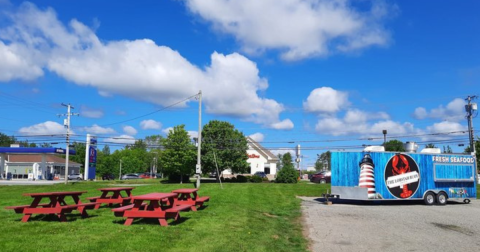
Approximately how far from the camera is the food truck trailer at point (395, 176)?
19.8 metres

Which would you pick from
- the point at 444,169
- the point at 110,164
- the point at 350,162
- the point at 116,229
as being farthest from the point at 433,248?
the point at 110,164

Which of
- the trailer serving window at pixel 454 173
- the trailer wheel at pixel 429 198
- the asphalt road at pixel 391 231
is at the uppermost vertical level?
the trailer serving window at pixel 454 173

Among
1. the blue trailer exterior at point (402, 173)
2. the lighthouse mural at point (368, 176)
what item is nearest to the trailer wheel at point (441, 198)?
the blue trailer exterior at point (402, 173)

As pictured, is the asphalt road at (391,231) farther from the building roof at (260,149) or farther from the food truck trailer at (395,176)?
the building roof at (260,149)

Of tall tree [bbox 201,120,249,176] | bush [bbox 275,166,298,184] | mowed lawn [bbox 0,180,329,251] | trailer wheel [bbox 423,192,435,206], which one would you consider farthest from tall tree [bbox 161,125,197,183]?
mowed lawn [bbox 0,180,329,251]

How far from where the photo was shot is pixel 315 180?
45812 millimetres

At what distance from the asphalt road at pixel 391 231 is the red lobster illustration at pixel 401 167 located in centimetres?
458

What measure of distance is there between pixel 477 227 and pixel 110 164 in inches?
3062

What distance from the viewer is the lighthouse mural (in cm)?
1962

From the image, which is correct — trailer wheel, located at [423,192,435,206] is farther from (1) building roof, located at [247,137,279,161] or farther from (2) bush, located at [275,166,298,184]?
(1) building roof, located at [247,137,279,161]

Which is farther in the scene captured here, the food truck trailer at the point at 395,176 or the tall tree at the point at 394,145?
the tall tree at the point at 394,145

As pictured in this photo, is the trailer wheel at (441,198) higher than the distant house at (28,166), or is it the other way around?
the distant house at (28,166)

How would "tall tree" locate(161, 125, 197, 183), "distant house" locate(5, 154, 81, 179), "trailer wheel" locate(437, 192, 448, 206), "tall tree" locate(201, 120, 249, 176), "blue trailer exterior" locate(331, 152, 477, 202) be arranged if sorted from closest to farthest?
"blue trailer exterior" locate(331, 152, 477, 202)
"trailer wheel" locate(437, 192, 448, 206)
"tall tree" locate(161, 125, 197, 183)
"tall tree" locate(201, 120, 249, 176)
"distant house" locate(5, 154, 81, 179)

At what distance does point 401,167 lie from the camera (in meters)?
20.4
